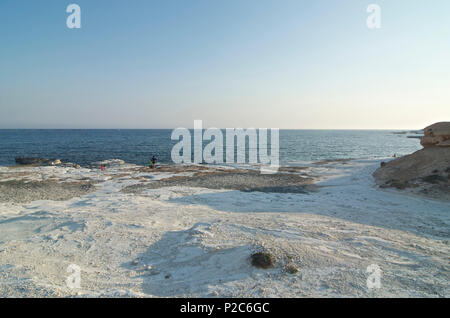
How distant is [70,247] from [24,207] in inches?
329

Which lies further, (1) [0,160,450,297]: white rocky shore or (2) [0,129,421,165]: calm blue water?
(2) [0,129,421,165]: calm blue water

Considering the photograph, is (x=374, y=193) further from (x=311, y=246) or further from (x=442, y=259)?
(x=311, y=246)

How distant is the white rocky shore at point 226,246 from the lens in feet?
19.5

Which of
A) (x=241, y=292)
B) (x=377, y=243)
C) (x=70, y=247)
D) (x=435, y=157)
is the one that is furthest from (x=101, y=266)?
(x=435, y=157)

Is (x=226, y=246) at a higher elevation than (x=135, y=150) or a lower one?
lower

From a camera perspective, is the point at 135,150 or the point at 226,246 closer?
the point at 226,246

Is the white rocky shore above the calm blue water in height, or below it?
below

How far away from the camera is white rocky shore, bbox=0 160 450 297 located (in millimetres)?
5957

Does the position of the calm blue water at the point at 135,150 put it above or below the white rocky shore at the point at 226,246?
above

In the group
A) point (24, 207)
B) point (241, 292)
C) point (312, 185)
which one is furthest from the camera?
point (312, 185)

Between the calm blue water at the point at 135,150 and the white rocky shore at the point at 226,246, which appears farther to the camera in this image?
the calm blue water at the point at 135,150

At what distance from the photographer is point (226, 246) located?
25.8 ft
